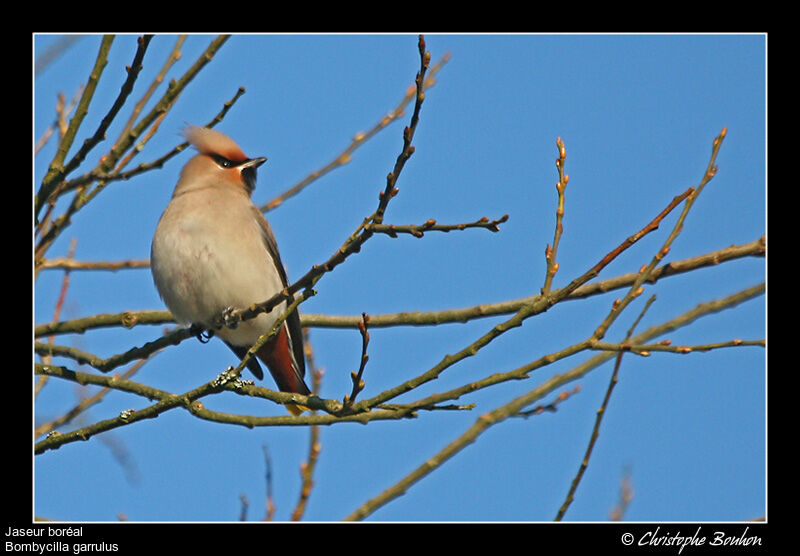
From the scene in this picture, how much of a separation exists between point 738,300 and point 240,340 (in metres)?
2.69

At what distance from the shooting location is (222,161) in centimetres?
550

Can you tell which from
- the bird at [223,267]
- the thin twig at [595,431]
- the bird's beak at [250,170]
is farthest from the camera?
the bird's beak at [250,170]

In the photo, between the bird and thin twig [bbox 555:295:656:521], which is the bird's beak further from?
thin twig [bbox 555:295:656:521]

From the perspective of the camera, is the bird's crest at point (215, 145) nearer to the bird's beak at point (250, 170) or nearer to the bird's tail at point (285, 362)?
the bird's beak at point (250, 170)

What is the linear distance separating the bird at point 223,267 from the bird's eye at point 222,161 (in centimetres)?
13

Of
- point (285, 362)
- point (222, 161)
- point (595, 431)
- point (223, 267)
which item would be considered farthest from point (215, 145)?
point (595, 431)

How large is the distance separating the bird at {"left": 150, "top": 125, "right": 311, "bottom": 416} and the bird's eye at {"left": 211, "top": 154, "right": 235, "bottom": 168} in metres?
0.13

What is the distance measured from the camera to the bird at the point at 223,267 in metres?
4.63

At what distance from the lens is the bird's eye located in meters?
5.49

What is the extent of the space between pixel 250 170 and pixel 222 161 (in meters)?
0.18

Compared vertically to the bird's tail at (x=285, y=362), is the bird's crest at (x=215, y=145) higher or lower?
higher

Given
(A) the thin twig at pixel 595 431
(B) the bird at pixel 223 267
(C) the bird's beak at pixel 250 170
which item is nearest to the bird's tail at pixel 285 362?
(B) the bird at pixel 223 267
